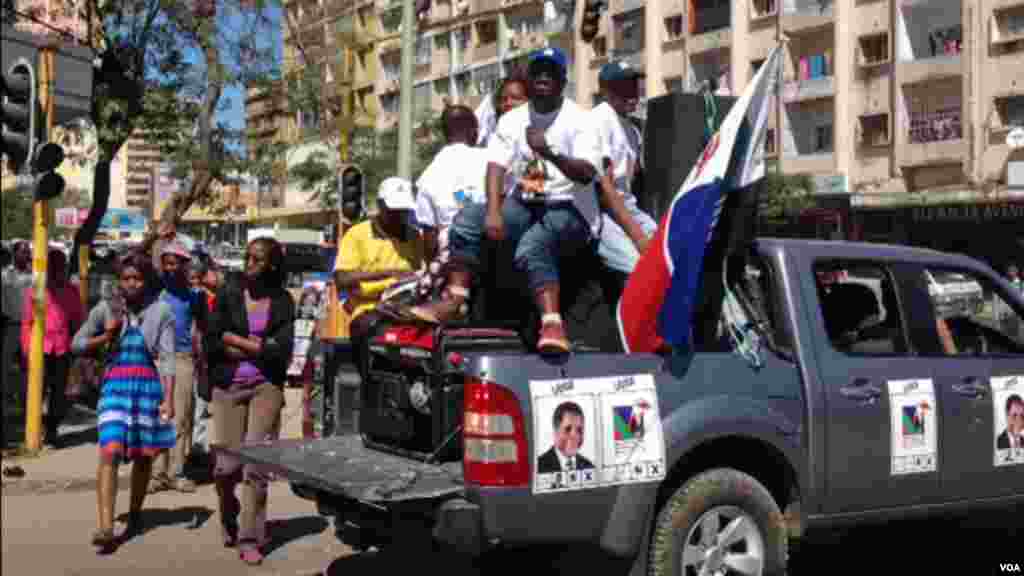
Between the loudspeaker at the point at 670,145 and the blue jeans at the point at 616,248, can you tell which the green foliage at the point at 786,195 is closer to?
the loudspeaker at the point at 670,145

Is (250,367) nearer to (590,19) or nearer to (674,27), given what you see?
(590,19)

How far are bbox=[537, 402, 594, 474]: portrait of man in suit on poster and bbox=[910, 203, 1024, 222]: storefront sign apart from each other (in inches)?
1361

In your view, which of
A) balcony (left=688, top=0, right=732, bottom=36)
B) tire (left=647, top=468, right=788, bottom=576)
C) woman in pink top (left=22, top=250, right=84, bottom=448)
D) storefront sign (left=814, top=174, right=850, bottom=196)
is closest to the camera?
tire (left=647, top=468, right=788, bottom=576)

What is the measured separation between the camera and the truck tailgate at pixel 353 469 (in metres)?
5.26

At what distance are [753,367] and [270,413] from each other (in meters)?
2.91

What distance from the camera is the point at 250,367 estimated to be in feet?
24.3

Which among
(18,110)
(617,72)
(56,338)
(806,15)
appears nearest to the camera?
(617,72)

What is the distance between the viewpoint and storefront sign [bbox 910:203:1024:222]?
37.3 metres

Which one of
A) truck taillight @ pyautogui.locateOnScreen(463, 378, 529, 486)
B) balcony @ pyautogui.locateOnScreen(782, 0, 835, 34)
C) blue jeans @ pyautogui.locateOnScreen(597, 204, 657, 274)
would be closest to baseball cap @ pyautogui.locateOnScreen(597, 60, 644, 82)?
blue jeans @ pyautogui.locateOnScreen(597, 204, 657, 274)

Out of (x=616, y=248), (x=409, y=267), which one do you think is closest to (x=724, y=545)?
(x=616, y=248)

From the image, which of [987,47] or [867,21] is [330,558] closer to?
[987,47]

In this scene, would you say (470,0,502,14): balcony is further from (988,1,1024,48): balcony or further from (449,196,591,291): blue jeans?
(449,196,591,291): blue jeans

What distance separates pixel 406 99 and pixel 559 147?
10.6 meters

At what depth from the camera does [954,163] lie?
128 ft
